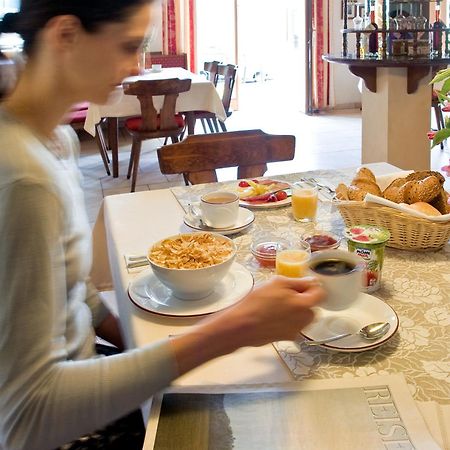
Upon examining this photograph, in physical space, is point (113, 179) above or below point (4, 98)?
below

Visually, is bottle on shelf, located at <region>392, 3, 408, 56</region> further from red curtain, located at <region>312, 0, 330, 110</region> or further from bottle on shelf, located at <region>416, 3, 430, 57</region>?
red curtain, located at <region>312, 0, 330, 110</region>

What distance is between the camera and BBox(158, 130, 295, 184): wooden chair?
2.09m

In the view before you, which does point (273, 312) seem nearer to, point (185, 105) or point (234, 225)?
point (234, 225)

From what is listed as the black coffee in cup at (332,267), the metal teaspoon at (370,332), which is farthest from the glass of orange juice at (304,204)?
the metal teaspoon at (370,332)

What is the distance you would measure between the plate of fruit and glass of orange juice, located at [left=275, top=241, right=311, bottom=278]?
0.45 meters

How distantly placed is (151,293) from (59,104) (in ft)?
1.36

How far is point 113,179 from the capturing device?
5.08 metres

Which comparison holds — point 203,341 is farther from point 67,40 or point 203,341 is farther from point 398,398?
point 67,40

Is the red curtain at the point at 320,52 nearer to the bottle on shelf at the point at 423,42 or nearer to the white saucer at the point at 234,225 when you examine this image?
the bottle on shelf at the point at 423,42

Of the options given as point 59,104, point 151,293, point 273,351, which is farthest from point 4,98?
point 273,351

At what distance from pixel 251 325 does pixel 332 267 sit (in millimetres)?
273

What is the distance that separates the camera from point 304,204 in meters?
1.52

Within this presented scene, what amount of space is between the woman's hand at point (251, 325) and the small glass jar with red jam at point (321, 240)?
442 millimetres

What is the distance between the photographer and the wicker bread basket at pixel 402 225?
49.0 inches
